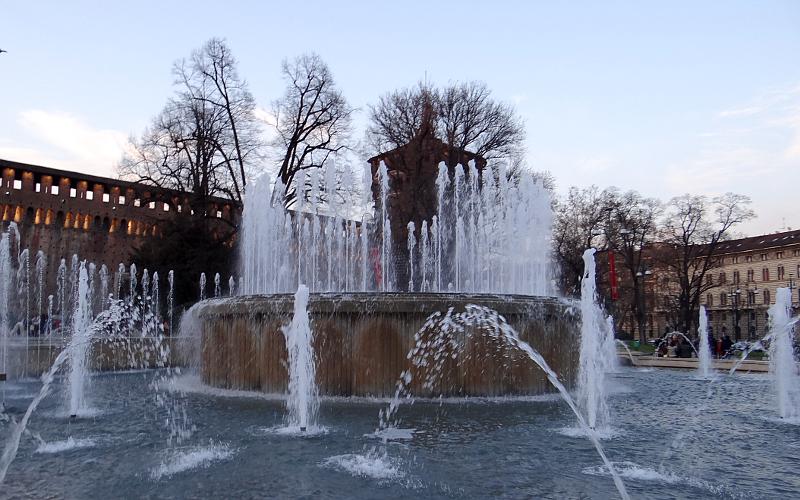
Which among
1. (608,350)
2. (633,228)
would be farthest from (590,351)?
(633,228)

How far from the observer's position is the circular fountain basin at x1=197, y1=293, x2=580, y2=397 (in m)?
9.44

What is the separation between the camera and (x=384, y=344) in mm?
9453

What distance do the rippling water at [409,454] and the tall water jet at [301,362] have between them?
0.76ft

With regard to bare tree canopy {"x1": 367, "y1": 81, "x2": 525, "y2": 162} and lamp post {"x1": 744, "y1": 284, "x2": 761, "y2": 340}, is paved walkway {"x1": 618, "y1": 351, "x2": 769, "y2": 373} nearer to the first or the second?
bare tree canopy {"x1": 367, "y1": 81, "x2": 525, "y2": 162}

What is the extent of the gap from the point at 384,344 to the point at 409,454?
361 cm

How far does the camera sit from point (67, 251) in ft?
176

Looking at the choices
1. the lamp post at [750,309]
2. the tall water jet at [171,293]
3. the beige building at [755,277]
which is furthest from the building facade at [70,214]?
the beige building at [755,277]

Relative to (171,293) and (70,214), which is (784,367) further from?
(70,214)

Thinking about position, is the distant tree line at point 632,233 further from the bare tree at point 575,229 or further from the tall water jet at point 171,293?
the tall water jet at point 171,293

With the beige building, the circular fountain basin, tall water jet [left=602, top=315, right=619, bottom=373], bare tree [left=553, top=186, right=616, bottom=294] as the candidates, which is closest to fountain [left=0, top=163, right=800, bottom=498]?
the circular fountain basin

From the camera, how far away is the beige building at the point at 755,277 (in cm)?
6688

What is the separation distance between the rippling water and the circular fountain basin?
0.40 meters

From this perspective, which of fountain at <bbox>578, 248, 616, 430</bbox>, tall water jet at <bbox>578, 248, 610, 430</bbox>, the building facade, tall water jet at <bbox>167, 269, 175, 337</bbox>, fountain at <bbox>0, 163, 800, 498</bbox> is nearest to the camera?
fountain at <bbox>0, 163, 800, 498</bbox>

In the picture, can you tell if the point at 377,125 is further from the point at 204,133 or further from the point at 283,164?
the point at 204,133
